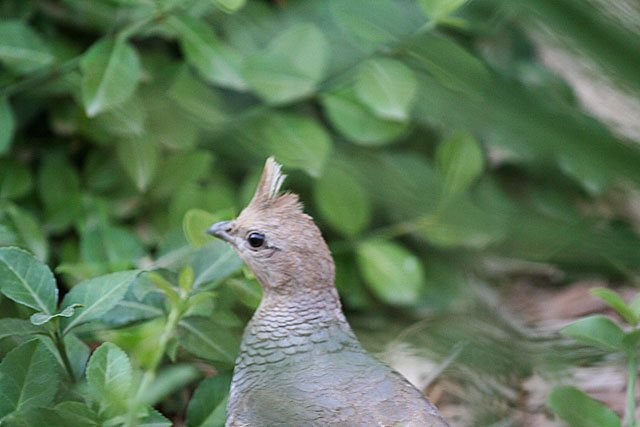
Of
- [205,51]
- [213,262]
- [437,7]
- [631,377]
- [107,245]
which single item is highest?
[437,7]

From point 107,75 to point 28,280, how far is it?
2.51 ft

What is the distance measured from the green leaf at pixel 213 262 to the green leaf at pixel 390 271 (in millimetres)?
879

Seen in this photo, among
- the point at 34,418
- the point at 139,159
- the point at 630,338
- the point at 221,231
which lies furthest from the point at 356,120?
the point at 34,418

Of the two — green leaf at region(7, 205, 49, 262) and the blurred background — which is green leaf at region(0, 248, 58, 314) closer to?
the blurred background

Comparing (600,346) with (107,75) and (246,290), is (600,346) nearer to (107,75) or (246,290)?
(246,290)

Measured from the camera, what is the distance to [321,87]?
2.47m

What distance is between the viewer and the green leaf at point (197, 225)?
1.74 meters

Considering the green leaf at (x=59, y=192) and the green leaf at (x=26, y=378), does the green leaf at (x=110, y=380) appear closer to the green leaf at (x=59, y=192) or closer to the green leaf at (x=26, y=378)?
the green leaf at (x=26, y=378)

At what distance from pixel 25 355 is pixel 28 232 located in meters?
0.75

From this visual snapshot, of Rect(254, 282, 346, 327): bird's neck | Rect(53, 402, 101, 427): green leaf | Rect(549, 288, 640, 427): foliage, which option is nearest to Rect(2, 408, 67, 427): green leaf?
Rect(53, 402, 101, 427): green leaf

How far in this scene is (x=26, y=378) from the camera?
Result: 53.7 inches

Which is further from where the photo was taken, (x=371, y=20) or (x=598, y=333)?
(x=371, y=20)

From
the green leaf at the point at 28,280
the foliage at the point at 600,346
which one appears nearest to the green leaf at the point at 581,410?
the foliage at the point at 600,346

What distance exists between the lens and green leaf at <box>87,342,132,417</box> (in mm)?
1362
